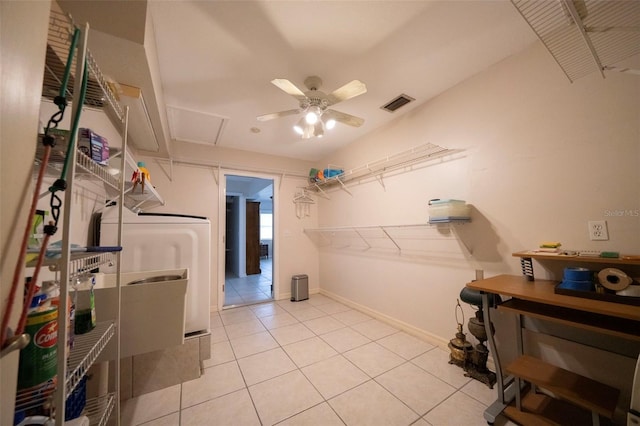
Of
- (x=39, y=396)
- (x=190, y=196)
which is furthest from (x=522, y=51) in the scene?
(x=190, y=196)

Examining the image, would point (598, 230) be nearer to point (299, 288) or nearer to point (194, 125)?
point (299, 288)

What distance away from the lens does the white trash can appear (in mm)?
3637

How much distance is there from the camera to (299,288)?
3658 millimetres

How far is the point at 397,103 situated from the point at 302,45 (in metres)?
1.22

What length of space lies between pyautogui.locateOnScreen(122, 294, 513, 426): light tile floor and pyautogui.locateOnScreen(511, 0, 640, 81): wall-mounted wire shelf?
6.83ft

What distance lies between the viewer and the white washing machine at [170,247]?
1715 millimetres

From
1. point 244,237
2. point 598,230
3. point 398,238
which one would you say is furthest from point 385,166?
point 244,237

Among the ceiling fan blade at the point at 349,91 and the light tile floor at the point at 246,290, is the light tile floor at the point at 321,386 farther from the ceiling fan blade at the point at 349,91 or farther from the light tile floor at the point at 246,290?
the ceiling fan blade at the point at 349,91

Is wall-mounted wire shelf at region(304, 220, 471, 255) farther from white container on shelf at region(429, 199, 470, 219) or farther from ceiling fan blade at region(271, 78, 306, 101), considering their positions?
ceiling fan blade at region(271, 78, 306, 101)

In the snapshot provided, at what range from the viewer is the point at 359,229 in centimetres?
314

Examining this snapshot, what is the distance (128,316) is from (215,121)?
7.52 ft

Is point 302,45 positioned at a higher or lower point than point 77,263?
higher

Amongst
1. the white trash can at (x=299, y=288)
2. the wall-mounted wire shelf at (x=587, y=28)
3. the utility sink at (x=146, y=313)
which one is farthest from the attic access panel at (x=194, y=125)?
the wall-mounted wire shelf at (x=587, y=28)

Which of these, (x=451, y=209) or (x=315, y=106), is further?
(x=315, y=106)
